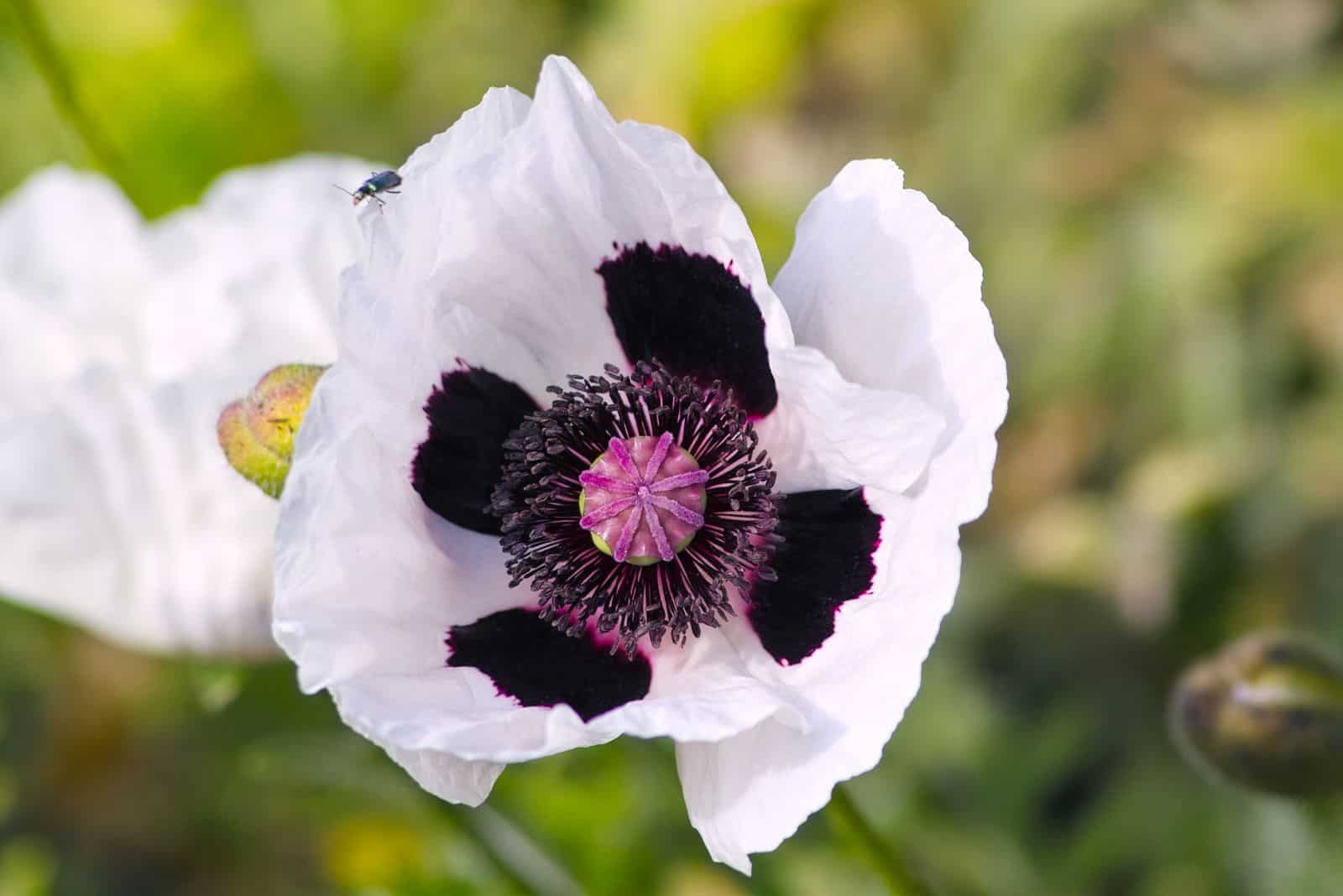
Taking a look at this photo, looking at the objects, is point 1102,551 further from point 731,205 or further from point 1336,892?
point 731,205

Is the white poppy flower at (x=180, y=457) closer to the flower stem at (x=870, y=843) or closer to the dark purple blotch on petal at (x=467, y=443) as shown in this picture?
the dark purple blotch on petal at (x=467, y=443)

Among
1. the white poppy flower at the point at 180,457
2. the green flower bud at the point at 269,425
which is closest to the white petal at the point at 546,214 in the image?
the green flower bud at the point at 269,425

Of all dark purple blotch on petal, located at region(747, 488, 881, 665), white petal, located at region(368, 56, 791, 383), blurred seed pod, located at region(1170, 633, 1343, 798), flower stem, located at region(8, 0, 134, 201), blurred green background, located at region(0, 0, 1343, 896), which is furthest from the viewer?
blurred green background, located at region(0, 0, 1343, 896)

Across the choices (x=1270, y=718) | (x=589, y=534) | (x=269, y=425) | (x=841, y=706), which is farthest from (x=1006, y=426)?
(x=269, y=425)

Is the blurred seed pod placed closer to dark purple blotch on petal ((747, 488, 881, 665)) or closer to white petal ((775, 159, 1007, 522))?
dark purple blotch on petal ((747, 488, 881, 665))

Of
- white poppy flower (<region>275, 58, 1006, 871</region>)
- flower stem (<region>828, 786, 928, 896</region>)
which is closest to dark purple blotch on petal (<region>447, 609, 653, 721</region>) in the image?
white poppy flower (<region>275, 58, 1006, 871</region>)

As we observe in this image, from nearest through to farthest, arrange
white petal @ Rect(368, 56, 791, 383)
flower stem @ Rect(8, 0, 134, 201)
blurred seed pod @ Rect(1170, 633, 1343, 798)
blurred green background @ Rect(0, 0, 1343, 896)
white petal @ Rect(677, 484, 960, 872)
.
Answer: white petal @ Rect(677, 484, 960, 872), white petal @ Rect(368, 56, 791, 383), blurred seed pod @ Rect(1170, 633, 1343, 798), flower stem @ Rect(8, 0, 134, 201), blurred green background @ Rect(0, 0, 1343, 896)

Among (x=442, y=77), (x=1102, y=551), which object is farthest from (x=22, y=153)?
(x=1102, y=551)
